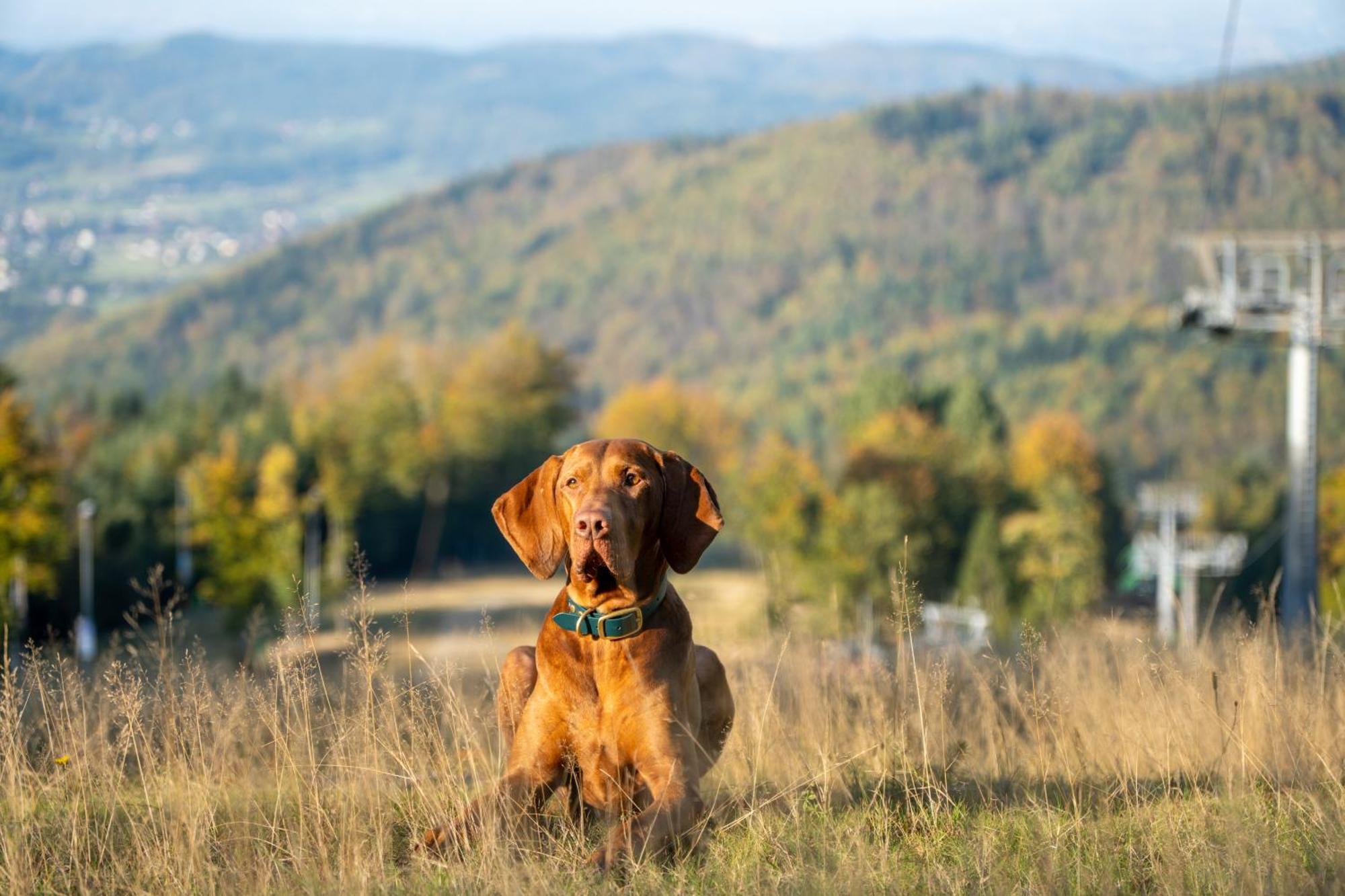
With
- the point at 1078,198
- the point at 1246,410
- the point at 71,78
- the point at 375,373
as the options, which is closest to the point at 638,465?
the point at 375,373

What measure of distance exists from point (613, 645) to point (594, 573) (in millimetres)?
261

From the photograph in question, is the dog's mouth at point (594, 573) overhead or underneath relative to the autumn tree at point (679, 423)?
overhead

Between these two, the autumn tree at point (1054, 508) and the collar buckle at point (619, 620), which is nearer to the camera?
the collar buckle at point (619, 620)

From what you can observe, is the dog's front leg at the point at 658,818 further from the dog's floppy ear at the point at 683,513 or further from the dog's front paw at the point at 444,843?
the dog's floppy ear at the point at 683,513

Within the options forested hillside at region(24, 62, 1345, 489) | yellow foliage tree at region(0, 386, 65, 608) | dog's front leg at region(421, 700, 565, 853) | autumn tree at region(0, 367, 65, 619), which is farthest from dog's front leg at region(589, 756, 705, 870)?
forested hillside at region(24, 62, 1345, 489)

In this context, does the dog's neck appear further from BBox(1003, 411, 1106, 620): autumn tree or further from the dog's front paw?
BBox(1003, 411, 1106, 620): autumn tree

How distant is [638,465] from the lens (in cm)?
467

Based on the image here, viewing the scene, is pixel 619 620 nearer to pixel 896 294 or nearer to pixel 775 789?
pixel 775 789

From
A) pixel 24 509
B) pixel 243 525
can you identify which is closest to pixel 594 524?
pixel 24 509

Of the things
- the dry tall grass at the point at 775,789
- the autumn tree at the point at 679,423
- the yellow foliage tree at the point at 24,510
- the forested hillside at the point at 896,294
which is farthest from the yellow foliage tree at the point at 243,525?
the forested hillside at the point at 896,294

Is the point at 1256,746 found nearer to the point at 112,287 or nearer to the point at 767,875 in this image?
the point at 767,875

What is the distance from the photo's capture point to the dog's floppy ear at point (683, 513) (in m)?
4.74

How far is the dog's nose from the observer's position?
4465mm

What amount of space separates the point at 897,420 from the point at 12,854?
67248 millimetres
